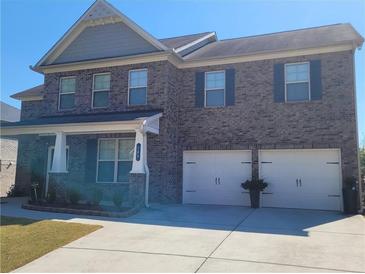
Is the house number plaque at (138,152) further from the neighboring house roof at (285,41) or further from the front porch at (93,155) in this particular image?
the neighboring house roof at (285,41)

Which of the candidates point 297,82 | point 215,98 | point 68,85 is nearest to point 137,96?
point 215,98

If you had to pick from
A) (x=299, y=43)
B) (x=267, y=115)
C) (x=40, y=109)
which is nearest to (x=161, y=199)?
(x=267, y=115)

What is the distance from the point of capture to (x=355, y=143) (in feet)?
Answer: 43.1

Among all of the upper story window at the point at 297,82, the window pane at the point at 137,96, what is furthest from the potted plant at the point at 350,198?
the window pane at the point at 137,96

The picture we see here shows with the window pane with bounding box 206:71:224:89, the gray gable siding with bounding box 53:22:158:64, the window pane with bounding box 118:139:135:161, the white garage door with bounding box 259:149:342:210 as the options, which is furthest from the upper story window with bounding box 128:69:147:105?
the white garage door with bounding box 259:149:342:210

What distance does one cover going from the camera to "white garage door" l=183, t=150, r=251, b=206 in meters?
14.8

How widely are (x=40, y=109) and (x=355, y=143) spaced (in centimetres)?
1607

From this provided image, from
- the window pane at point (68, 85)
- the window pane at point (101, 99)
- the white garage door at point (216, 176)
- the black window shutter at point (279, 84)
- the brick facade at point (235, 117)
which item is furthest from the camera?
the window pane at point (68, 85)

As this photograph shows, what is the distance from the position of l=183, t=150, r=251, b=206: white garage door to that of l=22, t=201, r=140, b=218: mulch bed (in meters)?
3.70

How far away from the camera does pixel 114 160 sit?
51.6ft

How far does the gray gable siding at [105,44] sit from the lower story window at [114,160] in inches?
160

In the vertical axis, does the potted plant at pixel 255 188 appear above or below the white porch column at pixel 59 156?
below

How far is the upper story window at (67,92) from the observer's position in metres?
17.3

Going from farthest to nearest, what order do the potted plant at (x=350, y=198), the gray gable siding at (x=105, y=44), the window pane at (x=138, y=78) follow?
the gray gable siding at (x=105, y=44) < the window pane at (x=138, y=78) < the potted plant at (x=350, y=198)
